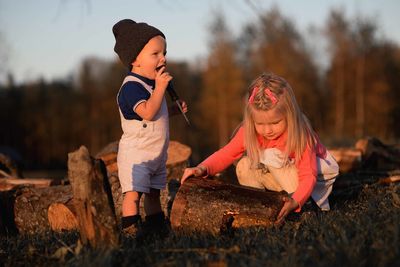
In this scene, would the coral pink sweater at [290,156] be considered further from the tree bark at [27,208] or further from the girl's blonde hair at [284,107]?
the tree bark at [27,208]

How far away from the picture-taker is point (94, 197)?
286cm

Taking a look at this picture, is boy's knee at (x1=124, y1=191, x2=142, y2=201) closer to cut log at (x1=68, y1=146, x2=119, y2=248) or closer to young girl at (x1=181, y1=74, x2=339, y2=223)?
young girl at (x1=181, y1=74, x2=339, y2=223)

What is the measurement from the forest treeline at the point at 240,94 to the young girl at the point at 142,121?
1981 cm

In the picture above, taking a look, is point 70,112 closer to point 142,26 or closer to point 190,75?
point 190,75

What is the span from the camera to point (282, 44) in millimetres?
27672

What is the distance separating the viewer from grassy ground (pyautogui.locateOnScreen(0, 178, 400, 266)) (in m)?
2.44

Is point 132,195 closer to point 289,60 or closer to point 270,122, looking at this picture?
point 270,122

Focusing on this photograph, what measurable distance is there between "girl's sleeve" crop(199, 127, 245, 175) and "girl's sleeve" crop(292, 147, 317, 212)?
58 centimetres

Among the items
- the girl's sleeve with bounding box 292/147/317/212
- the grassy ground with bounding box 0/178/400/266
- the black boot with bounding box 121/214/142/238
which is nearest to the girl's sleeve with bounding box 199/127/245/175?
the girl's sleeve with bounding box 292/147/317/212

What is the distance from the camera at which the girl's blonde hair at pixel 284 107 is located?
13.3ft

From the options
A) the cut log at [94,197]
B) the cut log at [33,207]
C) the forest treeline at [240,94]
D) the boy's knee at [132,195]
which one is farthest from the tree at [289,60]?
the cut log at [94,197]

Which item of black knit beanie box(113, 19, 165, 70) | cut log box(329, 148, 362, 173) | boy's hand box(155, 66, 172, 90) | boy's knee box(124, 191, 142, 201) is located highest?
black knit beanie box(113, 19, 165, 70)

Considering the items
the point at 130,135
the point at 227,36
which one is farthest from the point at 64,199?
the point at 227,36

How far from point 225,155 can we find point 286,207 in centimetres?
90
